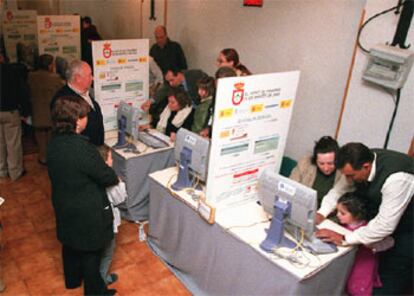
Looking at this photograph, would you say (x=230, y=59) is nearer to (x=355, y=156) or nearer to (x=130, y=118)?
(x=130, y=118)

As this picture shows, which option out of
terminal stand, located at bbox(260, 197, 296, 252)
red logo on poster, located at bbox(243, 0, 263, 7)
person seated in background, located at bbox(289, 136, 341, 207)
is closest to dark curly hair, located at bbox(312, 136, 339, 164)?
person seated in background, located at bbox(289, 136, 341, 207)

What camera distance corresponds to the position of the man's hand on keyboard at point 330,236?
2.26m

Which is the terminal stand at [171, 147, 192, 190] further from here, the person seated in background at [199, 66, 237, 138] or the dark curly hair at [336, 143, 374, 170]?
the dark curly hair at [336, 143, 374, 170]

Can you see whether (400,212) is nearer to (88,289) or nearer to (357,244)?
(357,244)

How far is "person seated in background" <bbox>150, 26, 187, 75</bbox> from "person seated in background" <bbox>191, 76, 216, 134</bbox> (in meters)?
2.00

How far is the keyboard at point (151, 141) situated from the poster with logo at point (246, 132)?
126 cm

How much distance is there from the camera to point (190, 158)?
2734 mm

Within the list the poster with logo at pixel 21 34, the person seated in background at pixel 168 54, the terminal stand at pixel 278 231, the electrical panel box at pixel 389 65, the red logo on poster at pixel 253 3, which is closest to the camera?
the terminal stand at pixel 278 231

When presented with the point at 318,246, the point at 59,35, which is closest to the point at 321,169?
the point at 318,246

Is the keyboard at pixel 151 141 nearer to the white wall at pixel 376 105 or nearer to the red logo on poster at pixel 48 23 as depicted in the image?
the white wall at pixel 376 105

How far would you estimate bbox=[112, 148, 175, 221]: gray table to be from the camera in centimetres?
338

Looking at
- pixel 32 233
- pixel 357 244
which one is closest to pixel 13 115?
pixel 32 233

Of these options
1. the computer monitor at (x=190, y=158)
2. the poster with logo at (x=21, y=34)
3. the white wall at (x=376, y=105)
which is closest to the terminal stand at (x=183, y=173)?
the computer monitor at (x=190, y=158)

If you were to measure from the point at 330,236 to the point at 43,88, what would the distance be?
3.63 meters
